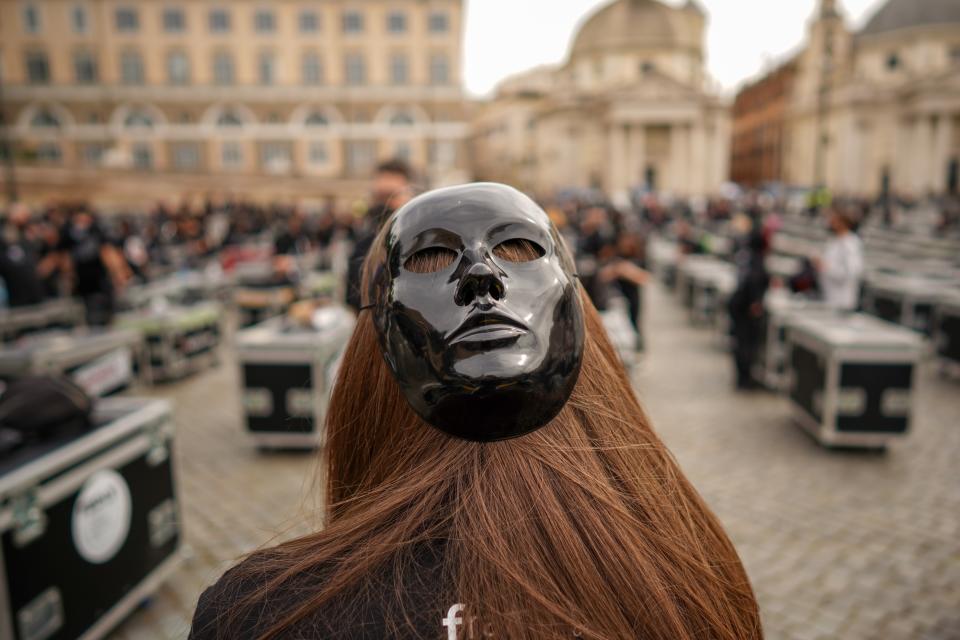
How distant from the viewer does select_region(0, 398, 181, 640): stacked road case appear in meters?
3.44

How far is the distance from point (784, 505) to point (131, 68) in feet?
213

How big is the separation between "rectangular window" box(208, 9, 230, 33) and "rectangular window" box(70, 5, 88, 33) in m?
10.6

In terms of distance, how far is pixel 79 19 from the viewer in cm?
5659

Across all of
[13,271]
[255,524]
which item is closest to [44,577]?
[255,524]

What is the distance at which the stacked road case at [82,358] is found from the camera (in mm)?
6855

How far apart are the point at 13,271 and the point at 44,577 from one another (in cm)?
837

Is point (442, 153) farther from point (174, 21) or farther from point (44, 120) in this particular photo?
point (44, 120)

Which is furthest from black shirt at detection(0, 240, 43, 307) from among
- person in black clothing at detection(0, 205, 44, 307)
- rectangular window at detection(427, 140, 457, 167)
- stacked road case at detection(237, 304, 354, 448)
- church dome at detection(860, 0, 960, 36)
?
church dome at detection(860, 0, 960, 36)

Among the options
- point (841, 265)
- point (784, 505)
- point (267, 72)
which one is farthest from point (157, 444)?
point (267, 72)

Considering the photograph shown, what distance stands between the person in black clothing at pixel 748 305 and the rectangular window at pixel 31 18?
66.5 metres

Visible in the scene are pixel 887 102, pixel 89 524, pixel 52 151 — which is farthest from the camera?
pixel 887 102

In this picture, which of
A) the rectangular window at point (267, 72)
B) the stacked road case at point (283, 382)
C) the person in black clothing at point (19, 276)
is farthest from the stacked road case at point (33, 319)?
the rectangular window at point (267, 72)

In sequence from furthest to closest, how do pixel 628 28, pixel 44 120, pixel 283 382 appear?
pixel 628 28
pixel 44 120
pixel 283 382

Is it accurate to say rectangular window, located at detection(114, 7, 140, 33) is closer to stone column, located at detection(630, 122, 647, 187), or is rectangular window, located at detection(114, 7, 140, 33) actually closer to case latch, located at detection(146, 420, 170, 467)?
stone column, located at detection(630, 122, 647, 187)
